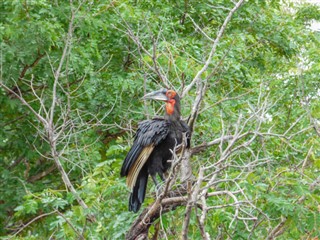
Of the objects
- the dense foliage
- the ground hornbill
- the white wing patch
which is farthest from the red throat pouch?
the white wing patch

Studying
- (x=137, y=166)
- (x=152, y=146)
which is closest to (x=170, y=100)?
(x=152, y=146)

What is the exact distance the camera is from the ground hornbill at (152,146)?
547 centimetres

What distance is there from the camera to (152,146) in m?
5.62

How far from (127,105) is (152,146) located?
7.41ft

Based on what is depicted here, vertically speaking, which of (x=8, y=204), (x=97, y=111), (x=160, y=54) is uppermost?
(x=160, y=54)

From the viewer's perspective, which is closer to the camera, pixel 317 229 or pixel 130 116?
pixel 317 229

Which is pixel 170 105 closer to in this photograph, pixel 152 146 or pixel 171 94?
pixel 171 94

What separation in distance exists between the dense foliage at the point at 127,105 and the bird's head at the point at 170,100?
112 mm

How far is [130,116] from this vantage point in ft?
25.0

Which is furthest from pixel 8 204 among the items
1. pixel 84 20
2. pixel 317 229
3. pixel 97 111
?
pixel 317 229

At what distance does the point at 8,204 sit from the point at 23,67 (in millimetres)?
1560

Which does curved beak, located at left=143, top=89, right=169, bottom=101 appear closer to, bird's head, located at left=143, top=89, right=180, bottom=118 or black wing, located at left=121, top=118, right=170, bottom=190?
bird's head, located at left=143, top=89, right=180, bottom=118

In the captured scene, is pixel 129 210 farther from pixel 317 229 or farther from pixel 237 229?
pixel 317 229

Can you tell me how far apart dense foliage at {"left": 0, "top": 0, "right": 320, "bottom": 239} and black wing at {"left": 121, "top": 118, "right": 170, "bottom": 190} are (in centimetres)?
13
